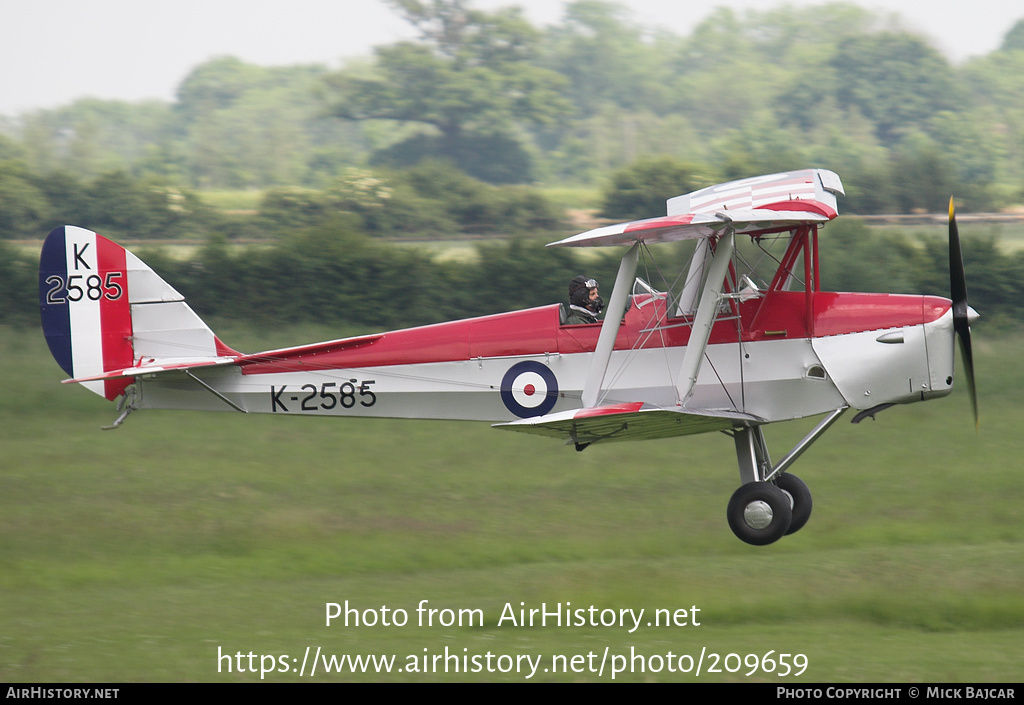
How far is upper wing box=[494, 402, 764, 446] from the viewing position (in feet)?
32.9

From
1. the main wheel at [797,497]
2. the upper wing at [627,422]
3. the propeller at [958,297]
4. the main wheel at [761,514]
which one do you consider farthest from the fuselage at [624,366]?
the main wheel at [797,497]

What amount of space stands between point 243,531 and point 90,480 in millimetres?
3686

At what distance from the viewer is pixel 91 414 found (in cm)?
2234

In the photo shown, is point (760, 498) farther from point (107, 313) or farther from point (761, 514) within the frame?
point (107, 313)

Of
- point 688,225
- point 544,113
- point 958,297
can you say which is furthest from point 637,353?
point 544,113

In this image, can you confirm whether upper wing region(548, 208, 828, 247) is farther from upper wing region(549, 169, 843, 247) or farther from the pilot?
the pilot

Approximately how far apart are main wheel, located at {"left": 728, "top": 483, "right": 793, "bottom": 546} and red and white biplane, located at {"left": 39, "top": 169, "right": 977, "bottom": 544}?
0.06 ft

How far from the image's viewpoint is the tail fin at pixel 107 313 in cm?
1250

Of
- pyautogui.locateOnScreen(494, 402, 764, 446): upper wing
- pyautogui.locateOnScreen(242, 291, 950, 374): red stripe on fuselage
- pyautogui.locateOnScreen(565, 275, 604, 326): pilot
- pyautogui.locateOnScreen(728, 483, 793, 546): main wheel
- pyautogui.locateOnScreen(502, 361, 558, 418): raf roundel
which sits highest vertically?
pyautogui.locateOnScreen(565, 275, 604, 326): pilot

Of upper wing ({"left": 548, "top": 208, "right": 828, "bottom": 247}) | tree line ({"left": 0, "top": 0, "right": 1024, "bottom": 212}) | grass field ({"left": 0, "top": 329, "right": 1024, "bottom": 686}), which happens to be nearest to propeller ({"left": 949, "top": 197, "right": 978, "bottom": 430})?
upper wing ({"left": 548, "top": 208, "right": 828, "bottom": 247})

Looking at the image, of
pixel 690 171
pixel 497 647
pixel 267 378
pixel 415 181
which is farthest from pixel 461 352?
pixel 415 181

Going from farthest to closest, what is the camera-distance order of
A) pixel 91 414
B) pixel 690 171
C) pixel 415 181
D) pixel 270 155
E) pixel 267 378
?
pixel 270 155 < pixel 415 181 < pixel 690 171 < pixel 91 414 < pixel 267 378

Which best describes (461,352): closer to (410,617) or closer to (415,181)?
(410,617)

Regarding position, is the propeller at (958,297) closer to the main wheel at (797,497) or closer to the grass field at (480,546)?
the main wheel at (797,497)
